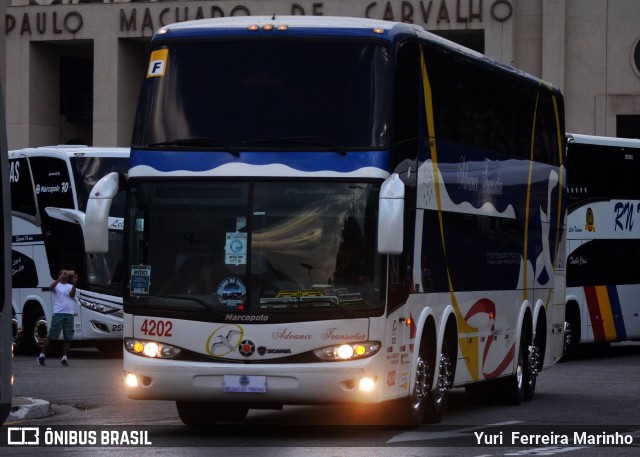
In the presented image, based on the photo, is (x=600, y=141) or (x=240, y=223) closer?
(x=240, y=223)

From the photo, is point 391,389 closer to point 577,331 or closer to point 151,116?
point 151,116

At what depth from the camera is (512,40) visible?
1928 inches

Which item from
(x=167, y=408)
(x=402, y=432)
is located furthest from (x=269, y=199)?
(x=167, y=408)

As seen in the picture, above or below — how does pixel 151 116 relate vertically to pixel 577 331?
above

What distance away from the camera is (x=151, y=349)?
14.1m

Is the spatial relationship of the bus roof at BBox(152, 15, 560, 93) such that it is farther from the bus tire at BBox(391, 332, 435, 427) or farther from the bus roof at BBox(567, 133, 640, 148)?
the bus roof at BBox(567, 133, 640, 148)

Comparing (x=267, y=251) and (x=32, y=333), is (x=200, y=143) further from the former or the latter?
(x=32, y=333)

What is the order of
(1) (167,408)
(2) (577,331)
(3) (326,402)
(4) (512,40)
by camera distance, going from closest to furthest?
(3) (326,402) < (1) (167,408) < (2) (577,331) < (4) (512,40)

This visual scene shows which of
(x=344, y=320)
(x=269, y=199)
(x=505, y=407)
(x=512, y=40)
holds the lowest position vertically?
(x=505, y=407)

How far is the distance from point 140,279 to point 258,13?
38.4 meters

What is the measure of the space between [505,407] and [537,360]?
148 cm

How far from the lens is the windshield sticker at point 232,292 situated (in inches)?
547

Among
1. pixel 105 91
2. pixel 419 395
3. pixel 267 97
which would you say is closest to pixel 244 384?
pixel 419 395

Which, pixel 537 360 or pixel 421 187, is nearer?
pixel 421 187
